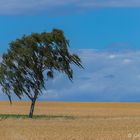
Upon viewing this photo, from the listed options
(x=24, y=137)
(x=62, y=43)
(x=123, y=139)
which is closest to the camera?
(x=123, y=139)

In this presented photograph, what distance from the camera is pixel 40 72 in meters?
72.4

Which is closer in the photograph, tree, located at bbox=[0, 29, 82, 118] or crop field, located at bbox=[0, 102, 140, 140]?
crop field, located at bbox=[0, 102, 140, 140]

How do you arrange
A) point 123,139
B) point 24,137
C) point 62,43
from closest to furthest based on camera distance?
point 123,139
point 24,137
point 62,43

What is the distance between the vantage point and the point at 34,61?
72.0m

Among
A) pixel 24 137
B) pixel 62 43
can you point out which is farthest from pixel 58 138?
pixel 62 43

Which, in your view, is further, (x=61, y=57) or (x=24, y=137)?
(x=61, y=57)

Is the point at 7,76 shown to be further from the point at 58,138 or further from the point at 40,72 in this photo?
the point at 58,138

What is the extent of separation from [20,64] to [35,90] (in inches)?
145

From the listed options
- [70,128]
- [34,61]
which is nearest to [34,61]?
[34,61]

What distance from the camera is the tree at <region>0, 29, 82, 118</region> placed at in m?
71.1

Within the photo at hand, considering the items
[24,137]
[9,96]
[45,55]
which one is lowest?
[24,137]

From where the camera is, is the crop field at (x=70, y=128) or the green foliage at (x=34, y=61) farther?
the green foliage at (x=34, y=61)

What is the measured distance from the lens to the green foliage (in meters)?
71.1

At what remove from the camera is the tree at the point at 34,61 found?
233ft
